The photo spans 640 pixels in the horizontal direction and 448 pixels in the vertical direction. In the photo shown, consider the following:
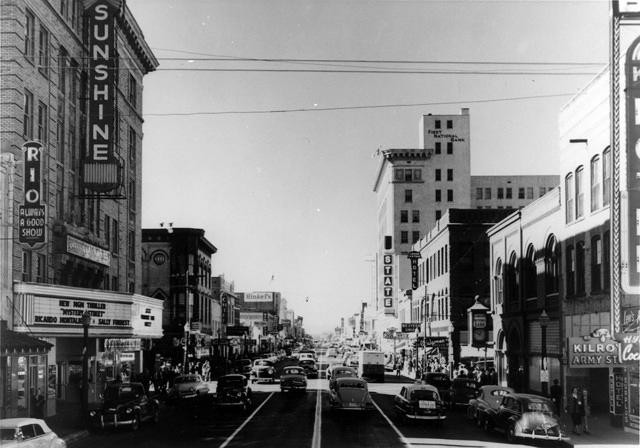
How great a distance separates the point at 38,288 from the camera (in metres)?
34.8

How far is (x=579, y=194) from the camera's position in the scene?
37.0 metres

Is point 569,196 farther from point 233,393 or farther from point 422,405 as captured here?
point 233,393

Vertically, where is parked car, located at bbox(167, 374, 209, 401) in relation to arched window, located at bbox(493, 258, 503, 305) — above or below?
below

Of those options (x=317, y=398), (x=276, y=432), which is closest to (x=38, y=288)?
(x=276, y=432)

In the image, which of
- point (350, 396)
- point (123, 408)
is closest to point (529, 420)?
point (350, 396)

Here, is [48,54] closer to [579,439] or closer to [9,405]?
[9,405]

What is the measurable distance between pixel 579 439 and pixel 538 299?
16692 millimetres

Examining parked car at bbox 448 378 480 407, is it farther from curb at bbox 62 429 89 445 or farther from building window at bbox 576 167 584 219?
curb at bbox 62 429 89 445

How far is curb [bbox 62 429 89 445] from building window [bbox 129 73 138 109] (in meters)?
29.0

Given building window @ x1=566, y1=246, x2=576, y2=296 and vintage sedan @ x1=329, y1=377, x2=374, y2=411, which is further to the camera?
building window @ x1=566, y1=246, x2=576, y2=296

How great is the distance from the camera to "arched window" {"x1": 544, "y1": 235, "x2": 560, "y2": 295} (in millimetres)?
40719

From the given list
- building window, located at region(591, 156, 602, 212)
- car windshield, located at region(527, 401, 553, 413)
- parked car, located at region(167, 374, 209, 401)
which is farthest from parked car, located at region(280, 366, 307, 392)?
car windshield, located at region(527, 401, 553, 413)

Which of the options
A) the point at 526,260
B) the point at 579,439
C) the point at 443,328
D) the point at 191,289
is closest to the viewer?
the point at 579,439

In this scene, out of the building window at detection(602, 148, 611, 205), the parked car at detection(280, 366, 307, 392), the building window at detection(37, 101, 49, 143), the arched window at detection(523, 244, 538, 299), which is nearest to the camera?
the building window at detection(602, 148, 611, 205)
